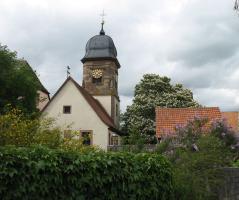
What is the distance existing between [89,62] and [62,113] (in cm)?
1170

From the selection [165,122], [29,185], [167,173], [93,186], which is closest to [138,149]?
[167,173]

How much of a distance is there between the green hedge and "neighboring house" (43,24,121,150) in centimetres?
3123

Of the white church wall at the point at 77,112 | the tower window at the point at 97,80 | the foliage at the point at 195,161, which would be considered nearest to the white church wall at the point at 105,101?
the tower window at the point at 97,80

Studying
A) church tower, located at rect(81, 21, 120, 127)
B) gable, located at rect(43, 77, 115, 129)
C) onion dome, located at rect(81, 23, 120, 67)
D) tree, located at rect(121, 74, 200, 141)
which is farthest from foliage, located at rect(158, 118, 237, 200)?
onion dome, located at rect(81, 23, 120, 67)

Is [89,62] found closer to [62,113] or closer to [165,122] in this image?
[62,113]

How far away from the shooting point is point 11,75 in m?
33.2

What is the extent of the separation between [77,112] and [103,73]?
35.4ft

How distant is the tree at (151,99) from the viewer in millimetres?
51862

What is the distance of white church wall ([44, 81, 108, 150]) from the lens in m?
45.5

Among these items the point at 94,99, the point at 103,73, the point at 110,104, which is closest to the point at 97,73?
the point at 103,73

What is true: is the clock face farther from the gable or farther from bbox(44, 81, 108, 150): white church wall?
bbox(44, 81, 108, 150): white church wall

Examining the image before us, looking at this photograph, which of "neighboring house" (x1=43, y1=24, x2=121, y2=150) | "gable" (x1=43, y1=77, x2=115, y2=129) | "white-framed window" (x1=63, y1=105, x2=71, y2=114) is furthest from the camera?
"white-framed window" (x1=63, y1=105, x2=71, y2=114)

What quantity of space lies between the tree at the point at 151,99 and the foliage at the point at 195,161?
34.4 meters

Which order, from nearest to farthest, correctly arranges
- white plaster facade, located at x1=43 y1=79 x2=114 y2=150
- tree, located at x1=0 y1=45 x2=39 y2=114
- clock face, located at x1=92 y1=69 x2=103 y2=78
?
tree, located at x1=0 y1=45 x2=39 y2=114 → white plaster facade, located at x1=43 y1=79 x2=114 y2=150 → clock face, located at x1=92 y1=69 x2=103 y2=78
